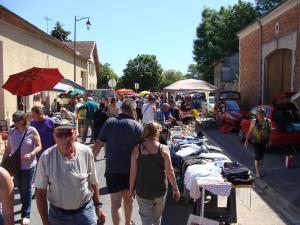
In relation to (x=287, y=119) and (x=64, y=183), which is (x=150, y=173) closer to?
(x=64, y=183)

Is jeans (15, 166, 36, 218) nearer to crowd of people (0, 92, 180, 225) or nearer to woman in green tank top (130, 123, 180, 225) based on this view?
crowd of people (0, 92, 180, 225)

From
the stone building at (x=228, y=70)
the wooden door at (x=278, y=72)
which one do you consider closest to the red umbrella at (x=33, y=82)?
the wooden door at (x=278, y=72)

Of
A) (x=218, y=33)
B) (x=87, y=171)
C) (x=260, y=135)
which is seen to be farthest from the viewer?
(x=218, y=33)

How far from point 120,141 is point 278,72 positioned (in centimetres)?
1618

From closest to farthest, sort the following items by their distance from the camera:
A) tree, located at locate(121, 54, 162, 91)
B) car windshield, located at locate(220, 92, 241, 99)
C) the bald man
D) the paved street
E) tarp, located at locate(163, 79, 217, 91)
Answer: the bald man → the paved street → tarp, located at locate(163, 79, 217, 91) → car windshield, located at locate(220, 92, 241, 99) → tree, located at locate(121, 54, 162, 91)

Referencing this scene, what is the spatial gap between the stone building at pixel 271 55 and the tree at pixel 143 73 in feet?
171

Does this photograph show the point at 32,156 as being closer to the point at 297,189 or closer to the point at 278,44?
the point at 297,189

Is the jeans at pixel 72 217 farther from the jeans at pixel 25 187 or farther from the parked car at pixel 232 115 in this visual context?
the parked car at pixel 232 115

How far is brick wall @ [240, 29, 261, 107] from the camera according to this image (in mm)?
22719

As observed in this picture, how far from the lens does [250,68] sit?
24.3m

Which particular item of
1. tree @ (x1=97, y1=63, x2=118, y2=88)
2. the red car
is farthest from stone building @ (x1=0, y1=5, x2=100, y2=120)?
tree @ (x1=97, y1=63, x2=118, y2=88)

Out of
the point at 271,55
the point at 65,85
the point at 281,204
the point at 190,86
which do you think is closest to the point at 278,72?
the point at 271,55

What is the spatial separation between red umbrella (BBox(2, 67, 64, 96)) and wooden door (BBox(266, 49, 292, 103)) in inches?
474

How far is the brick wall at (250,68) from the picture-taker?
22719mm
